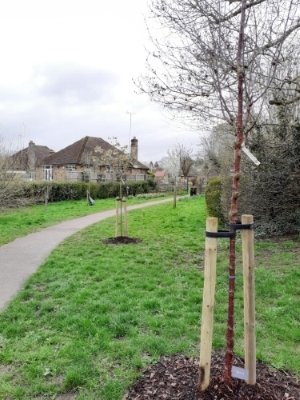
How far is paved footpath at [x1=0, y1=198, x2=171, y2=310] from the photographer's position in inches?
249

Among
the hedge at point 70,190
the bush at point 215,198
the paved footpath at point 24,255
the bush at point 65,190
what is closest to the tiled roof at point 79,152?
the hedge at point 70,190

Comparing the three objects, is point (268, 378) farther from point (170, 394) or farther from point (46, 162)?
point (46, 162)

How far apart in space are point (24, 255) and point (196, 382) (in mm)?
6553

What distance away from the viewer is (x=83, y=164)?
124ft

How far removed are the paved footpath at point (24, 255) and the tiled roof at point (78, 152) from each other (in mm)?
25181

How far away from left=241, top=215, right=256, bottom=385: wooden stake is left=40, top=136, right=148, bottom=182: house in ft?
95.9

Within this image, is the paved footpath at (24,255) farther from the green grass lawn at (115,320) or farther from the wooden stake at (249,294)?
the wooden stake at (249,294)

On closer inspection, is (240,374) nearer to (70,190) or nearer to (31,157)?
(70,190)

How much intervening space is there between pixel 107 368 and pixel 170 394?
78cm

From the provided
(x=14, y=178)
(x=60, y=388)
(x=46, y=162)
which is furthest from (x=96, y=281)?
(x=46, y=162)

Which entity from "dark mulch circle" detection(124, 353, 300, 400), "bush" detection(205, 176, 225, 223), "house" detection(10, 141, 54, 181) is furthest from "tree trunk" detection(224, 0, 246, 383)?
"house" detection(10, 141, 54, 181)

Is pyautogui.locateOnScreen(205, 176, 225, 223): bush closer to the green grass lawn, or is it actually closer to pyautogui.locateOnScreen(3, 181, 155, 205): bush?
the green grass lawn

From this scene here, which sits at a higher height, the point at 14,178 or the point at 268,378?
the point at 14,178

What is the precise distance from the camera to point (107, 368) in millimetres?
3527
